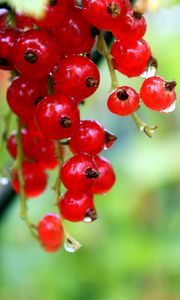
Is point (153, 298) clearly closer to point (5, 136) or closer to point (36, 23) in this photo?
point (5, 136)

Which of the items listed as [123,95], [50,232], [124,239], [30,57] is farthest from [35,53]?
[124,239]

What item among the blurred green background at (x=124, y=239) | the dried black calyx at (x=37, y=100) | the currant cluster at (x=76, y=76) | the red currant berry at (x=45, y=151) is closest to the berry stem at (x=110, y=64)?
the currant cluster at (x=76, y=76)

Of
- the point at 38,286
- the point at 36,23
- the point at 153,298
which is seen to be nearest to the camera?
the point at 36,23

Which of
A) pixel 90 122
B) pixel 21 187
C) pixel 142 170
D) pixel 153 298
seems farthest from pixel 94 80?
pixel 153 298

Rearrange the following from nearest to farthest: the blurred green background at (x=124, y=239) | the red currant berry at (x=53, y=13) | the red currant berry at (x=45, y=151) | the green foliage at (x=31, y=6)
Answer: the green foliage at (x=31, y=6)
the red currant berry at (x=53, y=13)
the red currant berry at (x=45, y=151)
the blurred green background at (x=124, y=239)

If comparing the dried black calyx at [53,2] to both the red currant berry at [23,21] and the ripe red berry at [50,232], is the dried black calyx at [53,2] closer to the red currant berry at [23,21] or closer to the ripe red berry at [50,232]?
the red currant berry at [23,21]

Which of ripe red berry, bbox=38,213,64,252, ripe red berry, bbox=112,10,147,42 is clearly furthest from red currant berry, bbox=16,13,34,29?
ripe red berry, bbox=38,213,64,252

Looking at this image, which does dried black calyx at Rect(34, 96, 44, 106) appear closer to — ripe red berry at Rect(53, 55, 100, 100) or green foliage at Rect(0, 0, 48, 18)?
ripe red berry at Rect(53, 55, 100, 100)
